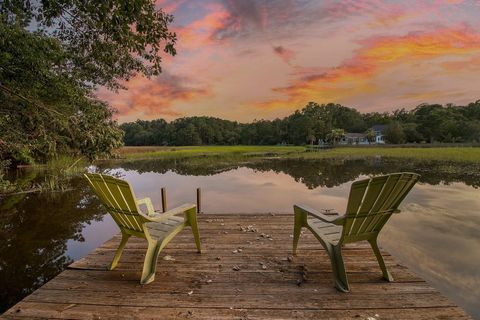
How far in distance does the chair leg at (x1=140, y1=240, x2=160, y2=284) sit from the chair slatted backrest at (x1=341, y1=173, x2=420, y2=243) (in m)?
2.05

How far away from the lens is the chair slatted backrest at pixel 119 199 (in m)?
2.82

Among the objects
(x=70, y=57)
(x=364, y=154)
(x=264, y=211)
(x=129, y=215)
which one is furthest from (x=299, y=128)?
(x=129, y=215)

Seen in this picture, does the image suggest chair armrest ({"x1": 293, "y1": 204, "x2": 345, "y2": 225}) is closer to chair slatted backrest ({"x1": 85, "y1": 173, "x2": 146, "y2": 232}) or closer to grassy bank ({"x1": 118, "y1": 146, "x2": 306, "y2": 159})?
chair slatted backrest ({"x1": 85, "y1": 173, "x2": 146, "y2": 232})

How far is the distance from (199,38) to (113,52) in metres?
6.88

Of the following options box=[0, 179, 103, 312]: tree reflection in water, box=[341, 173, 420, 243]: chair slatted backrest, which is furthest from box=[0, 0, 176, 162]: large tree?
box=[341, 173, 420, 243]: chair slatted backrest

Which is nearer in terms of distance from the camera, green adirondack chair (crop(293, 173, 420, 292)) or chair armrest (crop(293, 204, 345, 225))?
green adirondack chair (crop(293, 173, 420, 292))

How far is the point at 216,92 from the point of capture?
803 inches

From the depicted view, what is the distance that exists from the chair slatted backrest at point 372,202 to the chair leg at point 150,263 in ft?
6.72

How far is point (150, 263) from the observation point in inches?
118

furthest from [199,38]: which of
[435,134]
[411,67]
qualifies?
[435,134]

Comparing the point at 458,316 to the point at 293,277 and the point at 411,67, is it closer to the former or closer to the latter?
the point at 293,277

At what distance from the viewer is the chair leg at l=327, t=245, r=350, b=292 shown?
2.69 metres

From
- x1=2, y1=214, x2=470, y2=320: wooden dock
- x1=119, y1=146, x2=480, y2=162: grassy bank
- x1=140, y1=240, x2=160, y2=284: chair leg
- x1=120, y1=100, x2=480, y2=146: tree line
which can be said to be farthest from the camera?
x1=120, y1=100, x2=480, y2=146: tree line

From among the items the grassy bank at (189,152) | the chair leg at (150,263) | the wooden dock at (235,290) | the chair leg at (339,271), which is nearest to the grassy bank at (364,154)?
the grassy bank at (189,152)
